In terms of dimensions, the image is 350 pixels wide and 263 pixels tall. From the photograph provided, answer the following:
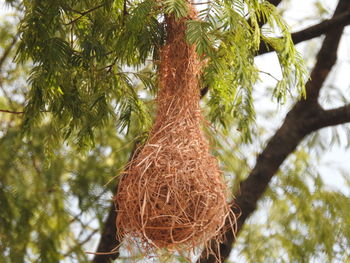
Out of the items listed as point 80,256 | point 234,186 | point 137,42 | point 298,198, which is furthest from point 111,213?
point 137,42

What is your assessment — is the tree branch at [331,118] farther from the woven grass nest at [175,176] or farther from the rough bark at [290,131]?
the woven grass nest at [175,176]

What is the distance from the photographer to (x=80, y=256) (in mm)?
3250

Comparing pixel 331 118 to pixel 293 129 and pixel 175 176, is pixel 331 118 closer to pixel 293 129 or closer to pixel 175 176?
pixel 293 129

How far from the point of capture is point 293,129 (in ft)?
10.9

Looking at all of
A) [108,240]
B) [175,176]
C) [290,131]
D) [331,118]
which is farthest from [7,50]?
[175,176]

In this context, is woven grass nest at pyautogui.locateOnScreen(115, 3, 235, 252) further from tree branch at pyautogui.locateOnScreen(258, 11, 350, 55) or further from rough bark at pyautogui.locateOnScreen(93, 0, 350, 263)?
rough bark at pyautogui.locateOnScreen(93, 0, 350, 263)

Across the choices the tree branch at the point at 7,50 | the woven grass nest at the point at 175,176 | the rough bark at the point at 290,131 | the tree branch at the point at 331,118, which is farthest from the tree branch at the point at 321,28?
the tree branch at the point at 7,50

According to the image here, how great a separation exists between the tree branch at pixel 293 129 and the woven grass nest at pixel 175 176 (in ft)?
4.04

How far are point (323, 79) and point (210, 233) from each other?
1.59 meters

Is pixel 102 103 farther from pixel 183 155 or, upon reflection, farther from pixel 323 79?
pixel 323 79

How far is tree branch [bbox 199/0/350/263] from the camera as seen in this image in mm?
3242

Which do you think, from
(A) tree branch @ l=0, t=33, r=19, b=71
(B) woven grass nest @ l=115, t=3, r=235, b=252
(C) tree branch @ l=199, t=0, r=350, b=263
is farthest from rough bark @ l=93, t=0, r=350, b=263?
(A) tree branch @ l=0, t=33, r=19, b=71

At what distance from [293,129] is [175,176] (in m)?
1.56

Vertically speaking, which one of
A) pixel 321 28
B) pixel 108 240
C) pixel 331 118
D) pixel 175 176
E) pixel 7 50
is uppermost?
pixel 7 50
